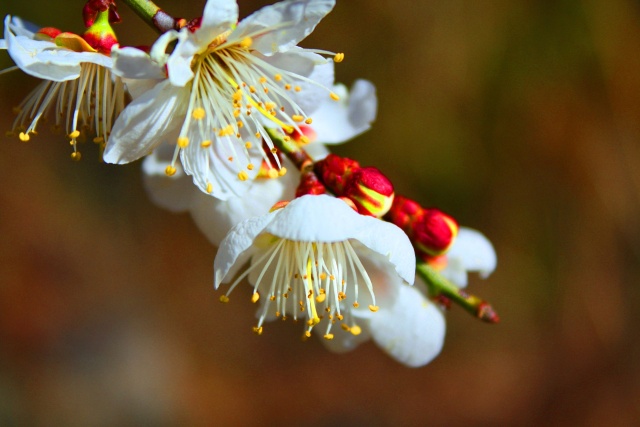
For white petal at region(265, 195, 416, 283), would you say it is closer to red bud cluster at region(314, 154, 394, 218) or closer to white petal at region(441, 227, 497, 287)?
red bud cluster at region(314, 154, 394, 218)

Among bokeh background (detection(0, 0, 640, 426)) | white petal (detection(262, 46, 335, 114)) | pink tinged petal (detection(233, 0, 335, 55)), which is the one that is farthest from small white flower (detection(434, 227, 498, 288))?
bokeh background (detection(0, 0, 640, 426))

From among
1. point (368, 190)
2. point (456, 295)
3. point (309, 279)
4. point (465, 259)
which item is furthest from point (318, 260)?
point (465, 259)

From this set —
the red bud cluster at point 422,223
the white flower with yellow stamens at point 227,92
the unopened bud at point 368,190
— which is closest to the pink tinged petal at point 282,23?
the white flower with yellow stamens at point 227,92

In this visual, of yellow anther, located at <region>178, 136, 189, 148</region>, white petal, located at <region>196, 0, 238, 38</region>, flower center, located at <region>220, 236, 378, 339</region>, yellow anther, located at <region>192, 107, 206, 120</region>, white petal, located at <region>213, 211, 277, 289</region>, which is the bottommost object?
flower center, located at <region>220, 236, 378, 339</region>

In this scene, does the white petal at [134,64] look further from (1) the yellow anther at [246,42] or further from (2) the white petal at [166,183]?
(2) the white petal at [166,183]

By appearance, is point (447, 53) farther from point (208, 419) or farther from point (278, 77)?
point (278, 77)

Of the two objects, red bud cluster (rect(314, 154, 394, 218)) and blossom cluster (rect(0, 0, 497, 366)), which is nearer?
blossom cluster (rect(0, 0, 497, 366))
